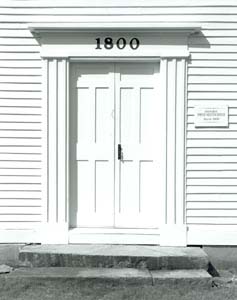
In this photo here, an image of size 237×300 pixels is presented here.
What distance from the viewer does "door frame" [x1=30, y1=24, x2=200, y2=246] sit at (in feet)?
29.6

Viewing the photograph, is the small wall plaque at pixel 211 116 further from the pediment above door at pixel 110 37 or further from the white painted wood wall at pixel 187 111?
the pediment above door at pixel 110 37

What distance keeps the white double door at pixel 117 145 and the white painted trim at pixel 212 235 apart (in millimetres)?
514

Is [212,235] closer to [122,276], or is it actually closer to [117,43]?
[122,276]

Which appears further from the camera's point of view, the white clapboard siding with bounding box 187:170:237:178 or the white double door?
the white double door

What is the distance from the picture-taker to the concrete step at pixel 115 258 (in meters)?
8.40

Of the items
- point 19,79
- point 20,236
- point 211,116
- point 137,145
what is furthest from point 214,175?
point 19,79

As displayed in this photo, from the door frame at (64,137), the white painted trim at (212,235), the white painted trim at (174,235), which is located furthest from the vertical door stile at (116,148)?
the white painted trim at (212,235)

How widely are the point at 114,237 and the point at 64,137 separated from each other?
143cm

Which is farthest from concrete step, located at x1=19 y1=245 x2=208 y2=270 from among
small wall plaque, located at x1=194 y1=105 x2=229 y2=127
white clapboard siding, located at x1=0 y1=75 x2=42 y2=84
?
white clapboard siding, located at x1=0 y1=75 x2=42 y2=84

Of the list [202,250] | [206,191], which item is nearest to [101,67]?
[206,191]

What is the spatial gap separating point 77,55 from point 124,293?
3132 mm

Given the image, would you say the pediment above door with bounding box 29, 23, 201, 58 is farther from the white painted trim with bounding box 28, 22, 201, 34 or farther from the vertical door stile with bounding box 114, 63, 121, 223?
the vertical door stile with bounding box 114, 63, 121, 223

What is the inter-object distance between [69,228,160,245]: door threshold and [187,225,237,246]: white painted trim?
45 cm

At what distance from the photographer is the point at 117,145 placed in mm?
9234
